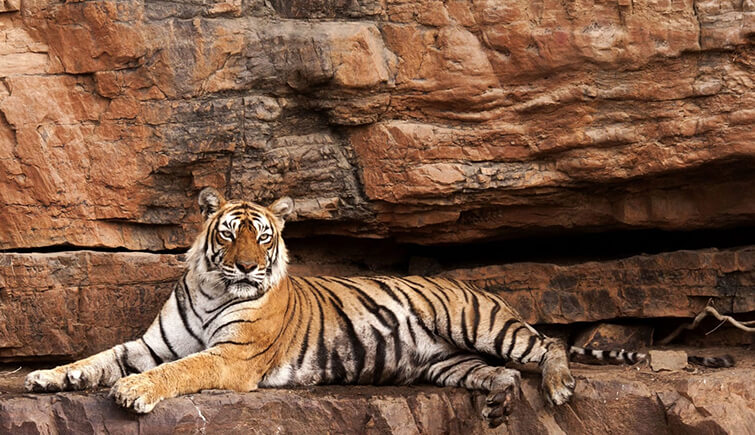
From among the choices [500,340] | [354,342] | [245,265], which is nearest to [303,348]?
[354,342]

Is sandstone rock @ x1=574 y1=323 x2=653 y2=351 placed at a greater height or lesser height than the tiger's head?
lesser

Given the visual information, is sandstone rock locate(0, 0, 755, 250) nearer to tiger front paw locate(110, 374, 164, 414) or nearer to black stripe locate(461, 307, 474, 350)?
black stripe locate(461, 307, 474, 350)

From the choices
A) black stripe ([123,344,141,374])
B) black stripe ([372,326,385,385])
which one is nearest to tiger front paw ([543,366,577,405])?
black stripe ([372,326,385,385])

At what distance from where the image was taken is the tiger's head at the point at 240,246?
5.18 m

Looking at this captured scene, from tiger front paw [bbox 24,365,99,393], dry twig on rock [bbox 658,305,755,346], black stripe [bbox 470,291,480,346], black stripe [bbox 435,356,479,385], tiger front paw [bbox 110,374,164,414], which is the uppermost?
tiger front paw [bbox 110,374,164,414]

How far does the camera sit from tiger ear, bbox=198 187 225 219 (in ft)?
17.8

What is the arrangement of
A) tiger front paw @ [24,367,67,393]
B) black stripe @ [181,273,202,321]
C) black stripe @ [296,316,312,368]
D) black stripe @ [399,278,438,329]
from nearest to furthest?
tiger front paw @ [24,367,67,393] → black stripe @ [181,273,202,321] → black stripe @ [296,316,312,368] → black stripe @ [399,278,438,329]

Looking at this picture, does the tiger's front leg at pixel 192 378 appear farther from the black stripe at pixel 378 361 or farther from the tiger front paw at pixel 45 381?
the black stripe at pixel 378 361

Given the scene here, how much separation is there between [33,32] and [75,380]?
6.68ft

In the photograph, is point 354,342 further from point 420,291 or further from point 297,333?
point 420,291

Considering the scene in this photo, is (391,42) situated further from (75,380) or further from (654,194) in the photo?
(75,380)

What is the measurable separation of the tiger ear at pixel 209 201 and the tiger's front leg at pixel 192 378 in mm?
870

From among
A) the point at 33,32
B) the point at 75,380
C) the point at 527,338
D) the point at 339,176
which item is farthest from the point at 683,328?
the point at 33,32

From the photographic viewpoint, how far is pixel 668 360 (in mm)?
5848
